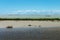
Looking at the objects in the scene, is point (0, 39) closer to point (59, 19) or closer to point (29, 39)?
point (29, 39)

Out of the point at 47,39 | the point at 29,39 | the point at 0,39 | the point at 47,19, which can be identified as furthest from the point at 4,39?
the point at 47,19

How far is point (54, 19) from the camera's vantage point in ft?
407

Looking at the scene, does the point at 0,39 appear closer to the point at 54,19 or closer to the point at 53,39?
the point at 53,39

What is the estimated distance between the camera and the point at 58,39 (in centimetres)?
4531

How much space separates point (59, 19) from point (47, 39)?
8263 centimetres

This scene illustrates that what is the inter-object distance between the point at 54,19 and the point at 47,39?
78.8 metres

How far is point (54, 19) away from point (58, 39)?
7925 centimetres

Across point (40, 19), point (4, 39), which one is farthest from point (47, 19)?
point (4, 39)

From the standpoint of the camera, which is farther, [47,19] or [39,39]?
[47,19]

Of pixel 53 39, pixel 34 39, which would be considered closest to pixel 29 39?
pixel 34 39

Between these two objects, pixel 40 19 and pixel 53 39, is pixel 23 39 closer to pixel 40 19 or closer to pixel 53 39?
pixel 53 39

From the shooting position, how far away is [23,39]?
4703 cm

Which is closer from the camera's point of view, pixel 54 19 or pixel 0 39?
pixel 0 39

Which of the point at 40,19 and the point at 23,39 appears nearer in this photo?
the point at 23,39
